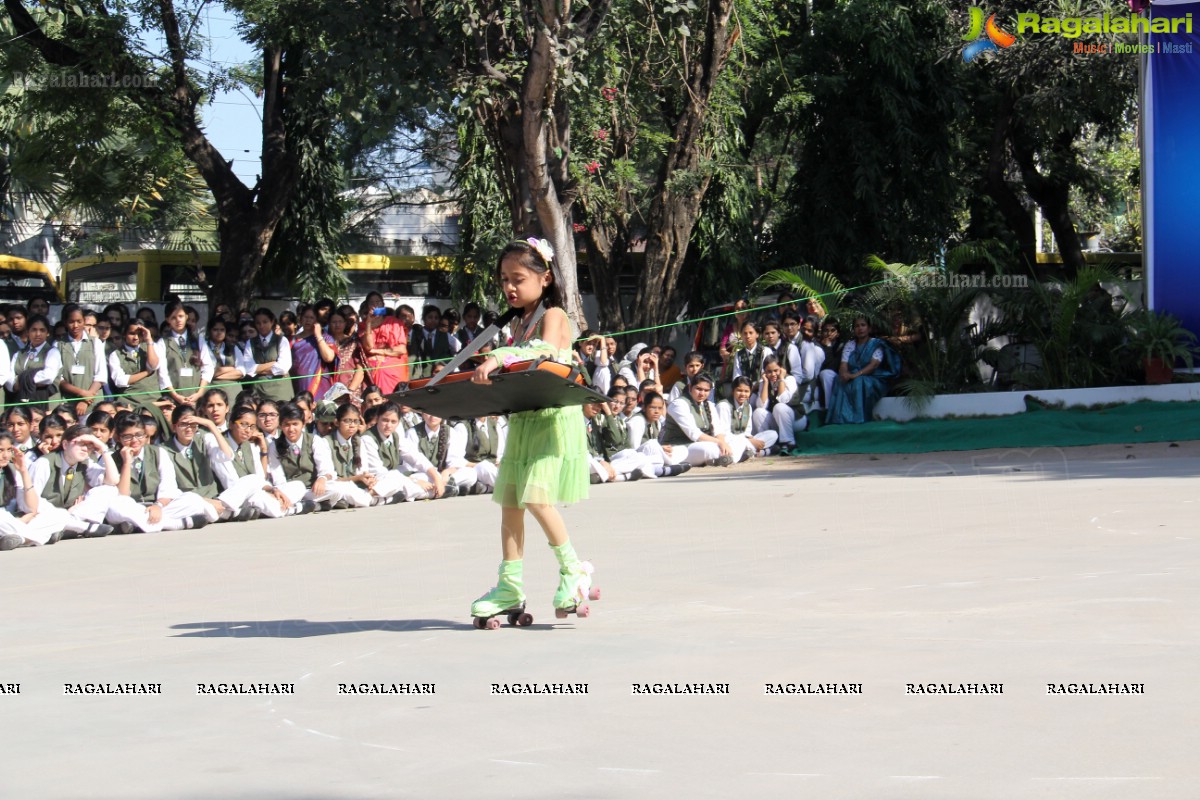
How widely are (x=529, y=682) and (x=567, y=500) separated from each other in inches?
56.1

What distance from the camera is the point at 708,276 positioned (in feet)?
64.7

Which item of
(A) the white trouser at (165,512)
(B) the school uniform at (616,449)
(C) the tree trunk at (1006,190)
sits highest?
(C) the tree trunk at (1006,190)

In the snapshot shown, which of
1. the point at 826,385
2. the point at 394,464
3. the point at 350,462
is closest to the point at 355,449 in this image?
the point at 350,462

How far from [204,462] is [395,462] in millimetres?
1787

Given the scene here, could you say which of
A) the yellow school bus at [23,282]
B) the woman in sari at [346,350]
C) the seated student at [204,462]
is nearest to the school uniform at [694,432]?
the woman in sari at [346,350]

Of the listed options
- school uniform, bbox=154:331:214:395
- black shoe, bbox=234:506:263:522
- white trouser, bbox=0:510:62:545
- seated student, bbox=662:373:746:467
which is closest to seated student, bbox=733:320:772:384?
seated student, bbox=662:373:746:467

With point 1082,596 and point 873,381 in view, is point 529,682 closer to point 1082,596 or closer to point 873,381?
point 1082,596

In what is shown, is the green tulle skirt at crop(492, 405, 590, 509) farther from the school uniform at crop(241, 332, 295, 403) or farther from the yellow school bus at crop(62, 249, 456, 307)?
the yellow school bus at crop(62, 249, 456, 307)

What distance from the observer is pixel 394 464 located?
1224cm

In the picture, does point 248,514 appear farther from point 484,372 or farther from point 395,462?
point 484,372

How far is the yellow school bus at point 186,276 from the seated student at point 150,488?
1074cm

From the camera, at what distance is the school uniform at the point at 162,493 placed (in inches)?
419

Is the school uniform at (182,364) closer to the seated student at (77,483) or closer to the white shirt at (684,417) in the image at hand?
the seated student at (77,483)

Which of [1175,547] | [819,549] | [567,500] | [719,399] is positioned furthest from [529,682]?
[719,399]
